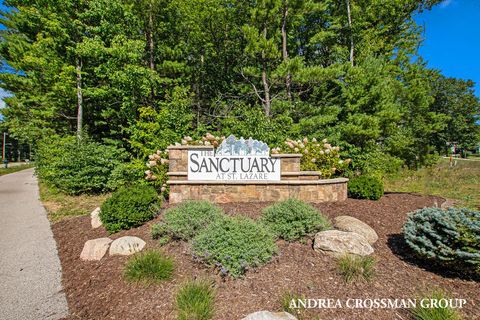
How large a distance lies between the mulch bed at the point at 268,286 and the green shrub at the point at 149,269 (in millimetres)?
91

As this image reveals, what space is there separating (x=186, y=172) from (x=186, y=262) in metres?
2.98

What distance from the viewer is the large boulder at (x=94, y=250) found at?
391 centimetres

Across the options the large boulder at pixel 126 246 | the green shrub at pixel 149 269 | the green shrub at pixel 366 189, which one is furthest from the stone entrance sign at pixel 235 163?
the green shrub at pixel 149 269

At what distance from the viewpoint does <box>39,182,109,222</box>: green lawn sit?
656cm

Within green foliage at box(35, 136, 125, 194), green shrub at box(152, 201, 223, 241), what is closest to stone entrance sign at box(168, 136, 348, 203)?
green shrub at box(152, 201, 223, 241)

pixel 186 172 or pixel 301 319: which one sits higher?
pixel 186 172

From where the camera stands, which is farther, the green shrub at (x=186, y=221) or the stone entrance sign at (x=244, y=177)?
the stone entrance sign at (x=244, y=177)

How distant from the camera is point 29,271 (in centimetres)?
373

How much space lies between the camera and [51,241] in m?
4.86

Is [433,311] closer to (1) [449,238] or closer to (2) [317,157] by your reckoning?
(1) [449,238]

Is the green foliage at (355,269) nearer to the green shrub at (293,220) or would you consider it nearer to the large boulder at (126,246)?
the green shrub at (293,220)

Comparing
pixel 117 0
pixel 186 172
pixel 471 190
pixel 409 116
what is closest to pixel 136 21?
pixel 117 0

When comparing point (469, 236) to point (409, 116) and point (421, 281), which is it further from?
point (409, 116)

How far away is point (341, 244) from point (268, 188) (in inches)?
105
